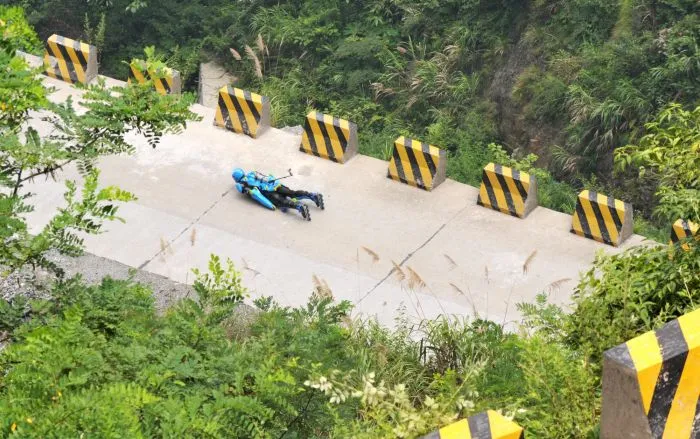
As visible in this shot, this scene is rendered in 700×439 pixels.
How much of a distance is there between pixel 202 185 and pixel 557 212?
4079mm

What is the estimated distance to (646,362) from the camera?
5449 millimetres

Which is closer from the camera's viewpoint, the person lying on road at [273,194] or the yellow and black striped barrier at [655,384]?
the yellow and black striped barrier at [655,384]

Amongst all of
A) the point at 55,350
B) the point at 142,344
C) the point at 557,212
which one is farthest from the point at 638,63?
the point at 55,350

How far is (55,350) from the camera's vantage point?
605 centimetres

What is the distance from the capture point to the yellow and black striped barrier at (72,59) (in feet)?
52.4

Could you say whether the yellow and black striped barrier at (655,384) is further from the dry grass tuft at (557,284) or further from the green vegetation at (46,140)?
the dry grass tuft at (557,284)

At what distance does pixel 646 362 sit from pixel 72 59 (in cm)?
1217

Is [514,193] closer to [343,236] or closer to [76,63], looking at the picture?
[343,236]

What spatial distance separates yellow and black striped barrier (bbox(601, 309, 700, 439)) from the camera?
548 centimetres

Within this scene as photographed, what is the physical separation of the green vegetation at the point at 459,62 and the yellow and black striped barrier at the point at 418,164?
103cm

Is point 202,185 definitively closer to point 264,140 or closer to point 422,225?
point 264,140

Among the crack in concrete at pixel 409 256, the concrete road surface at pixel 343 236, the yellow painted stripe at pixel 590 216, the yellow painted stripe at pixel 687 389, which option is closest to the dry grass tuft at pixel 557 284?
the concrete road surface at pixel 343 236

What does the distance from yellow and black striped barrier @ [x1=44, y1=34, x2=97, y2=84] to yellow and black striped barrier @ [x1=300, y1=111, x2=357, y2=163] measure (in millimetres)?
3735

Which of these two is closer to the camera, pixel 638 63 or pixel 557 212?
pixel 557 212
